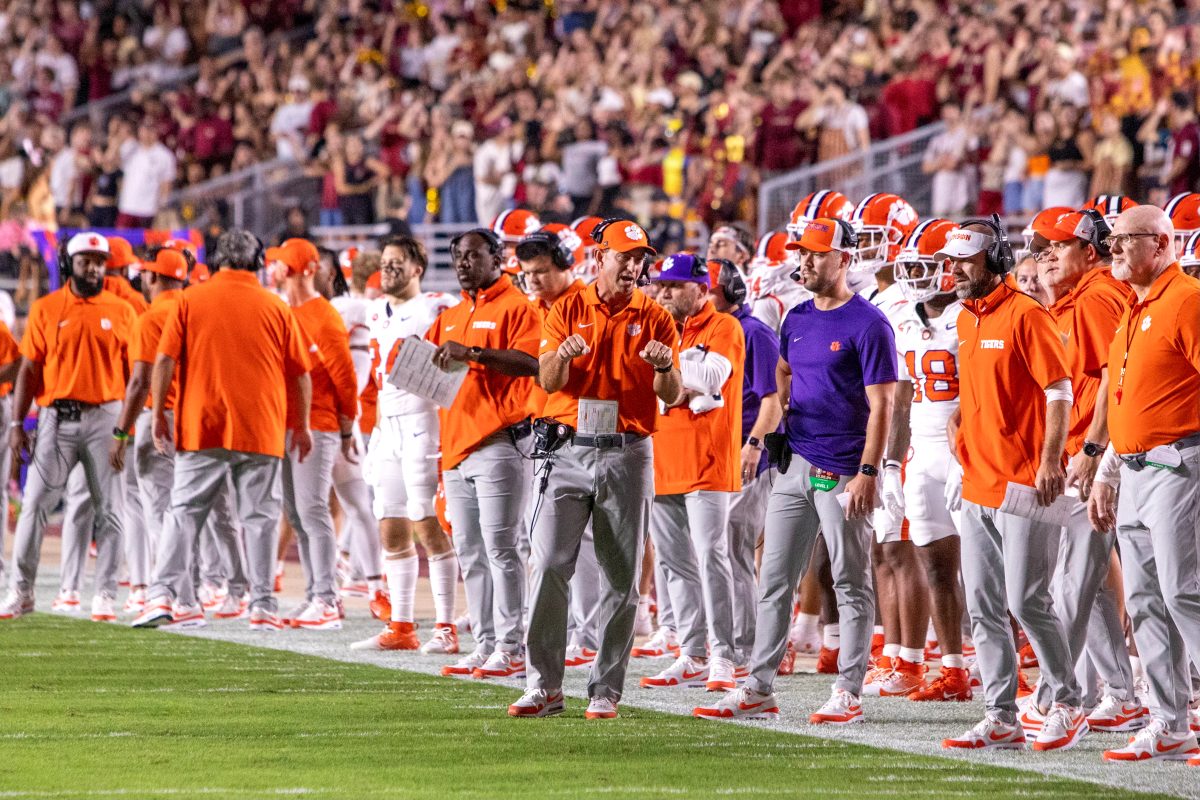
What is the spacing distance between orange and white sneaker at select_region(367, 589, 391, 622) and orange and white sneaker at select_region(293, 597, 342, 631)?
1.73 ft

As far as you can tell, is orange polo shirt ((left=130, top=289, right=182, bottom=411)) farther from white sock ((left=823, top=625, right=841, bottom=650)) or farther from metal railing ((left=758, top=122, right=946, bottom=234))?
metal railing ((left=758, top=122, right=946, bottom=234))

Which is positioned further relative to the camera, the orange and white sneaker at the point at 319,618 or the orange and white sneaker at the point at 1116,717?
the orange and white sneaker at the point at 319,618

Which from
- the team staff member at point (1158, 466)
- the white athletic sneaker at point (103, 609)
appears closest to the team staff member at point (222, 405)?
the white athletic sneaker at point (103, 609)

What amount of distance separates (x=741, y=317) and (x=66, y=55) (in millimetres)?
19466

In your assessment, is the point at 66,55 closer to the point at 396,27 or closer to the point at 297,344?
the point at 396,27

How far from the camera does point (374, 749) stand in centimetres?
703

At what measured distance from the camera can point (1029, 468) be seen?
7246 millimetres

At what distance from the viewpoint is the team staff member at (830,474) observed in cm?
781

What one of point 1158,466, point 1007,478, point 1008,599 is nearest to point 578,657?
point 1008,599

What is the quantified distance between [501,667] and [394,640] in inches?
50.7

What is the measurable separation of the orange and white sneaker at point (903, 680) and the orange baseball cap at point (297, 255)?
458 centimetres

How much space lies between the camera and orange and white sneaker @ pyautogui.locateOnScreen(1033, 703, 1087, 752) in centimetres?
721

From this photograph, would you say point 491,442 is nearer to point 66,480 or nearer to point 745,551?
point 745,551

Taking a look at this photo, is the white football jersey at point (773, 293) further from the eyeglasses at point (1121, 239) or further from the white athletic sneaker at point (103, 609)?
the white athletic sneaker at point (103, 609)
